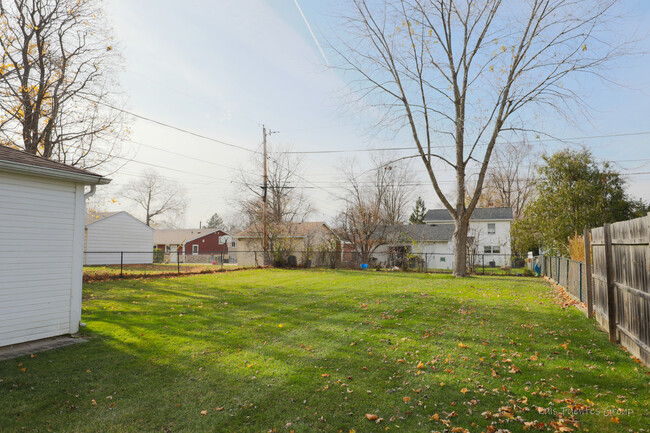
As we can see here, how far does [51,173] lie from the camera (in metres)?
6.09

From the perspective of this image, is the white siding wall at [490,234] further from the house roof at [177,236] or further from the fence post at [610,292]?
the house roof at [177,236]

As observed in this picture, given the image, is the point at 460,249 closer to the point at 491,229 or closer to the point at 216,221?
the point at 491,229

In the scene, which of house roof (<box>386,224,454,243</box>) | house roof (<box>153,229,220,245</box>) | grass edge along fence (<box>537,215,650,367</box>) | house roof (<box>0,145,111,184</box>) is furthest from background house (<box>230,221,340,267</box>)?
grass edge along fence (<box>537,215,650,367</box>)

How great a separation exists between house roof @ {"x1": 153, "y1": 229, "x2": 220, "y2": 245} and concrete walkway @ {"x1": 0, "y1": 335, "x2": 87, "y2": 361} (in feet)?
133

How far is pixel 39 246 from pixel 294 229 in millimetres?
23444

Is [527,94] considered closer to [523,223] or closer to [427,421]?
[523,223]

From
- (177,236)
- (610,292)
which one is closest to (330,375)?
(610,292)

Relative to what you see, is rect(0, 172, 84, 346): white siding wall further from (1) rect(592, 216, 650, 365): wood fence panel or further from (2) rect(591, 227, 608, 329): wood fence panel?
(2) rect(591, 227, 608, 329): wood fence panel

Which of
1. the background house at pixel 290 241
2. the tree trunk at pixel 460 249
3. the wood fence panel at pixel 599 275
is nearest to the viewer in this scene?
the wood fence panel at pixel 599 275

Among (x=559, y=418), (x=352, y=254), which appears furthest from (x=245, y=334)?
(x=352, y=254)

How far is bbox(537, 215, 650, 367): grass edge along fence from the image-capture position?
14.5ft

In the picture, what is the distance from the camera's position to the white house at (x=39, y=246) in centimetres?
568

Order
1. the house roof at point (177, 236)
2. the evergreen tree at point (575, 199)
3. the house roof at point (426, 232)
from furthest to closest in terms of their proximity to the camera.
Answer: the house roof at point (177, 236) < the house roof at point (426, 232) < the evergreen tree at point (575, 199)

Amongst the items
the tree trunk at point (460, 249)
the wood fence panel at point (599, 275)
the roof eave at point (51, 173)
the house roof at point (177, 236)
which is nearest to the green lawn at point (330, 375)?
the wood fence panel at point (599, 275)
